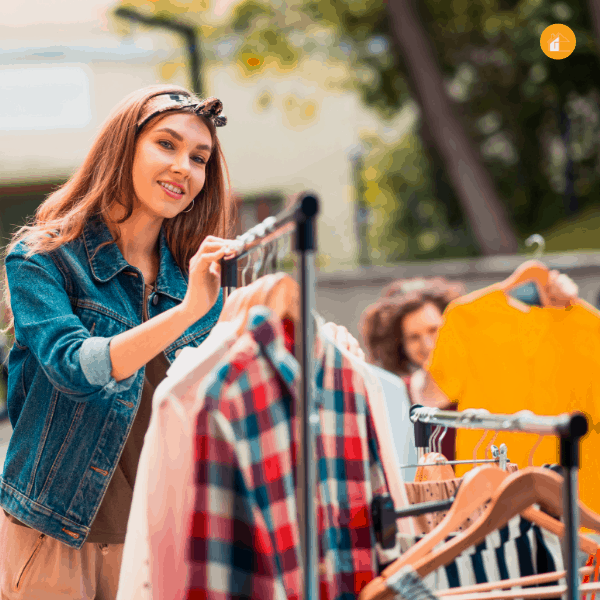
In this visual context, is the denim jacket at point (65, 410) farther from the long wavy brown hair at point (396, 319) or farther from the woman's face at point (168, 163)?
the long wavy brown hair at point (396, 319)

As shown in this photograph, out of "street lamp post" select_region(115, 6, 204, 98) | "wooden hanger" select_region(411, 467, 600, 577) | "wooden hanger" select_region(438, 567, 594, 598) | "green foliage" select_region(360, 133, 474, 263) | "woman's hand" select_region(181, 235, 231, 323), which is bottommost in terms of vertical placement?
"wooden hanger" select_region(438, 567, 594, 598)

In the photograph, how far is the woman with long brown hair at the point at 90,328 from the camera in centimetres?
130

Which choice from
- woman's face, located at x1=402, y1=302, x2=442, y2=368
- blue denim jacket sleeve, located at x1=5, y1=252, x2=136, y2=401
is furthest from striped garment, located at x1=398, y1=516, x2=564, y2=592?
woman's face, located at x1=402, y1=302, x2=442, y2=368

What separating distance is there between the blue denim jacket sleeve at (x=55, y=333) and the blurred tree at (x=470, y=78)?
6.72 meters

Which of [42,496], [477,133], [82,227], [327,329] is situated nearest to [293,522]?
[327,329]

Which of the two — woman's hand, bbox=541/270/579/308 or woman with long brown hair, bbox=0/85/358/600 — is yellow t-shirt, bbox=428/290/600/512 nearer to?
woman's hand, bbox=541/270/579/308

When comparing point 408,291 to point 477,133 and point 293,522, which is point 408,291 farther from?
point 477,133

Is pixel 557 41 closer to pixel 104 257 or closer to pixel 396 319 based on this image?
pixel 396 319

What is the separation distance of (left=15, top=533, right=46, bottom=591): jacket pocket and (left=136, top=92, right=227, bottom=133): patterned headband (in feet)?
2.64

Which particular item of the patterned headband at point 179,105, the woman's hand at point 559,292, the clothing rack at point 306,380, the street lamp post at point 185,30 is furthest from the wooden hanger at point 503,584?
the street lamp post at point 185,30

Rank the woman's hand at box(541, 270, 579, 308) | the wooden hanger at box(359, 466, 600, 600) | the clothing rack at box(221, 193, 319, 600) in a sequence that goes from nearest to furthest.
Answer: the clothing rack at box(221, 193, 319, 600), the wooden hanger at box(359, 466, 600, 600), the woman's hand at box(541, 270, 579, 308)

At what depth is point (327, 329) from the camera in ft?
4.19

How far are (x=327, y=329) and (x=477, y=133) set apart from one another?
324 inches

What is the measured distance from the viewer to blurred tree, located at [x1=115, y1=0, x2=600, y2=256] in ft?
24.8
